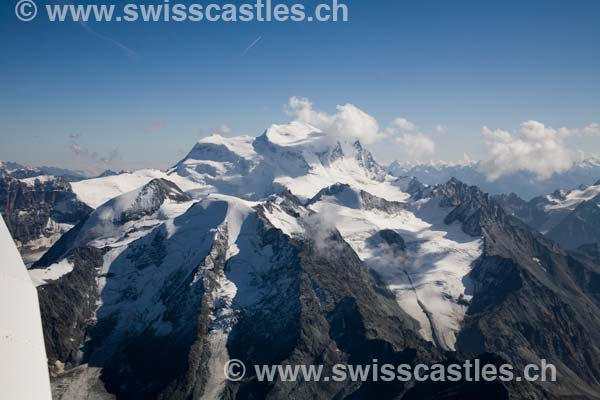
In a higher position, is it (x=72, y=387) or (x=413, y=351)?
(x=413, y=351)

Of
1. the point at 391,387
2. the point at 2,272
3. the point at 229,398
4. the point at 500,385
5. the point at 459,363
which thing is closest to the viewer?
the point at 2,272

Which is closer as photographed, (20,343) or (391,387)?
(20,343)

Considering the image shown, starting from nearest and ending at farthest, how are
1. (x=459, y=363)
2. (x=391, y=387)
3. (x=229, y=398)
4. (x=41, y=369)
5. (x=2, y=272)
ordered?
(x=41, y=369) → (x=2, y=272) → (x=459, y=363) → (x=391, y=387) → (x=229, y=398)

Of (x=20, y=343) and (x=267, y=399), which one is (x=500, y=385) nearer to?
(x=267, y=399)

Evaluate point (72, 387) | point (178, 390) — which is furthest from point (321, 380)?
point (72, 387)

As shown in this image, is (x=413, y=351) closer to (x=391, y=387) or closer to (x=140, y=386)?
(x=391, y=387)

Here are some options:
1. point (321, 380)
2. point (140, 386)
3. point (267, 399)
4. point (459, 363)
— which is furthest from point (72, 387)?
point (459, 363)

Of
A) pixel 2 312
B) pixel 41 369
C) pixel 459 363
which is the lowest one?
pixel 459 363
